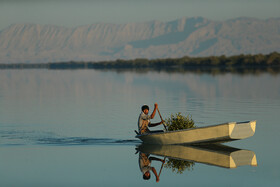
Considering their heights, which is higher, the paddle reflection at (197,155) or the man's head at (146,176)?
the paddle reflection at (197,155)

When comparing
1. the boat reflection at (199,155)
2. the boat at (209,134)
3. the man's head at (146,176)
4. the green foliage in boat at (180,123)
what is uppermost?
the green foliage in boat at (180,123)

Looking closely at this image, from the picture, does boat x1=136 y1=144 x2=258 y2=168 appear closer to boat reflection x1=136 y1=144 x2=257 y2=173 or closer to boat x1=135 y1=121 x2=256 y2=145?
boat reflection x1=136 y1=144 x2=257 y2=173

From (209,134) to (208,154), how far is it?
48.8 inches

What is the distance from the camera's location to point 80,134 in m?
27.9

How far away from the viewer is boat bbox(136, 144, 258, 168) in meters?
20.3

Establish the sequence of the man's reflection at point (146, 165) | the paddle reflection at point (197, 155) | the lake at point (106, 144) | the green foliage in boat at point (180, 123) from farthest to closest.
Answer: the green foliage in boat at point (180, 123) → the paddle reflection at point (197, 155) → the man's reflection at point (146, 165) → the lake at point (106, 144)

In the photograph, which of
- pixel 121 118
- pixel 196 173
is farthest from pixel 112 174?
pixel 121 118

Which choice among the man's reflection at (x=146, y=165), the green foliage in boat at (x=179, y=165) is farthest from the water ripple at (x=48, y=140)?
the green foliage in boat at (x=179, y=165)

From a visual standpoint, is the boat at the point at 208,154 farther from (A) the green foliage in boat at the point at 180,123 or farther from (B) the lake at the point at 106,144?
(A) the green foliage in boat at the point at 180,123

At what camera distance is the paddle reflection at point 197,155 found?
19922mm

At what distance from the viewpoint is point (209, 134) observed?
23.0 meters

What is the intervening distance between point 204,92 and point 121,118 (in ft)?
77.8

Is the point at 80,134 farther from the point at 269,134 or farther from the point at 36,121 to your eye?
the point at 269,134

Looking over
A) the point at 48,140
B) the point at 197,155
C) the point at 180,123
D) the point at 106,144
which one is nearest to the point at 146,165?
the point at 197,155
